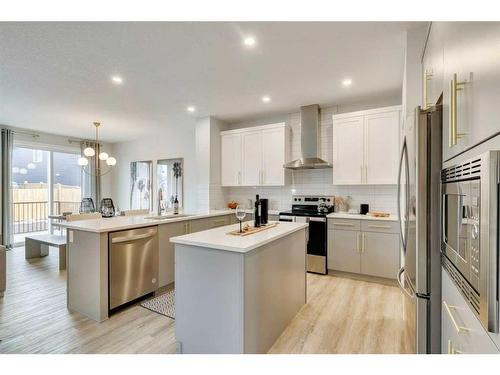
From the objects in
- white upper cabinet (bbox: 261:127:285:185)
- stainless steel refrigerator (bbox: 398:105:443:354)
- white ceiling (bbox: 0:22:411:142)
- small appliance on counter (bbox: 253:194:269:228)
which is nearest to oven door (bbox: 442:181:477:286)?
stainless steel refrigerator (bbox: 398:105:443:354)

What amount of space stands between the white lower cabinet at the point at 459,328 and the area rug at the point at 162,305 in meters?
2.24

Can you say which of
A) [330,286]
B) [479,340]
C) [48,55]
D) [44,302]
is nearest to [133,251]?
[44,302]

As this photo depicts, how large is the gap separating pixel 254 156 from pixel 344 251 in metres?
2.24

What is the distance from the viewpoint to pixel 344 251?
3.59m

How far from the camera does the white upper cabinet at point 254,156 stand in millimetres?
4469

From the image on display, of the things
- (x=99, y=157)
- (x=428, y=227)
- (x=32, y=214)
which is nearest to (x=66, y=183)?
(x=32, y=214)

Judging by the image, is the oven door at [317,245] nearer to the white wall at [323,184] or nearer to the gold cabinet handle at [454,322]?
the white wall at [323,184]

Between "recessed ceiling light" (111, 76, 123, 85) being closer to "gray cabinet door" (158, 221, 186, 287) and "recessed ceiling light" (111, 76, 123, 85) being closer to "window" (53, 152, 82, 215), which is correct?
"gray cabinet door" (158, 221, 186, 287)

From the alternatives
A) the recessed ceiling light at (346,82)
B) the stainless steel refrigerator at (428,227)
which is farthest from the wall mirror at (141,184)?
the stainless steel refrigerator at (428,227)

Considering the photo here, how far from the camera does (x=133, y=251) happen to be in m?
2.68

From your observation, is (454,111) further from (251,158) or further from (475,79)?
(251,158)

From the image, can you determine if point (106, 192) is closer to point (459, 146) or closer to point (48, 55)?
point (48, 55)
